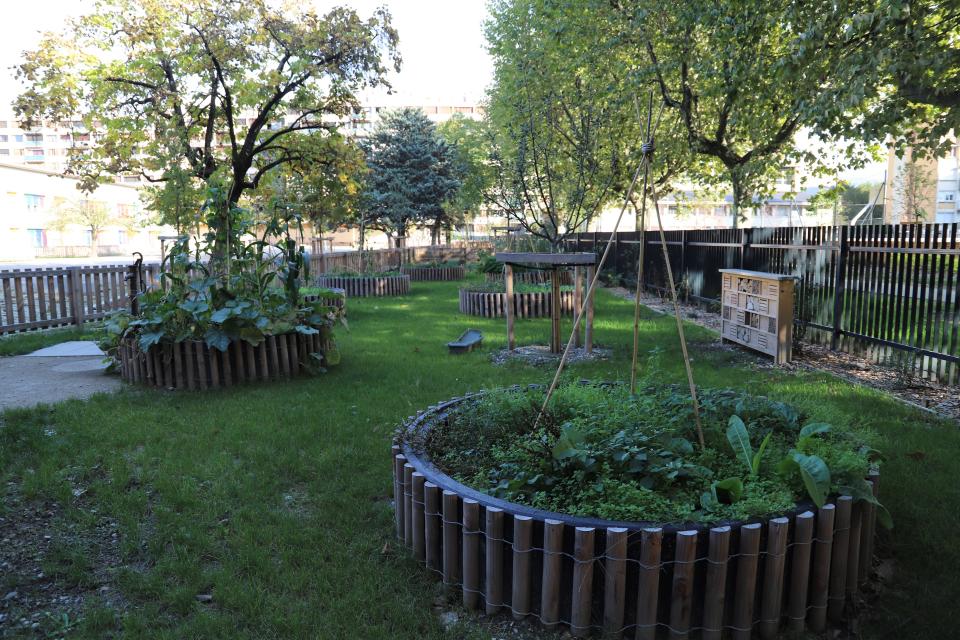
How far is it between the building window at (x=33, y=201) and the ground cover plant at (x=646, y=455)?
204 feet

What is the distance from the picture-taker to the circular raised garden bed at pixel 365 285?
1752 centimetres

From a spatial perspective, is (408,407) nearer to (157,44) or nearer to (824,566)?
(824,566)

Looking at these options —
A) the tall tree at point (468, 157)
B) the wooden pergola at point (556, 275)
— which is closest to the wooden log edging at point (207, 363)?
the wooden pergola at point (556, 275)

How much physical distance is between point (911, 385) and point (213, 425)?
692 cm

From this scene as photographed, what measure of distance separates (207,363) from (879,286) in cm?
793

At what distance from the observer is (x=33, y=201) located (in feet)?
178

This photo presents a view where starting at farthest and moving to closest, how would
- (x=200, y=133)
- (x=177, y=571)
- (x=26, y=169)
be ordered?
1. (x=26, y=169)
2. (x=200, y=133)
3. (x=177, y=571)

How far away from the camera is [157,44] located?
45.3 ft

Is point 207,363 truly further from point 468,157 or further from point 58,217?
point 58,217

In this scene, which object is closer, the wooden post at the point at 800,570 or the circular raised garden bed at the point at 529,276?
the wooden post at the point at 800,570

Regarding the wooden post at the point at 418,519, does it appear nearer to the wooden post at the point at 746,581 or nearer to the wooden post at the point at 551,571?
the wooden post at the point at 551,571

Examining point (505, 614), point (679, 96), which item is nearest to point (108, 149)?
point (679, 96)

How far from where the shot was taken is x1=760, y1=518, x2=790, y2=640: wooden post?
8.63 ft

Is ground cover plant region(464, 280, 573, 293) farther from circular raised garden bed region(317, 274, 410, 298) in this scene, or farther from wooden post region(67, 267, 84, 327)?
wooden post region(67, 267, 84, 327)
